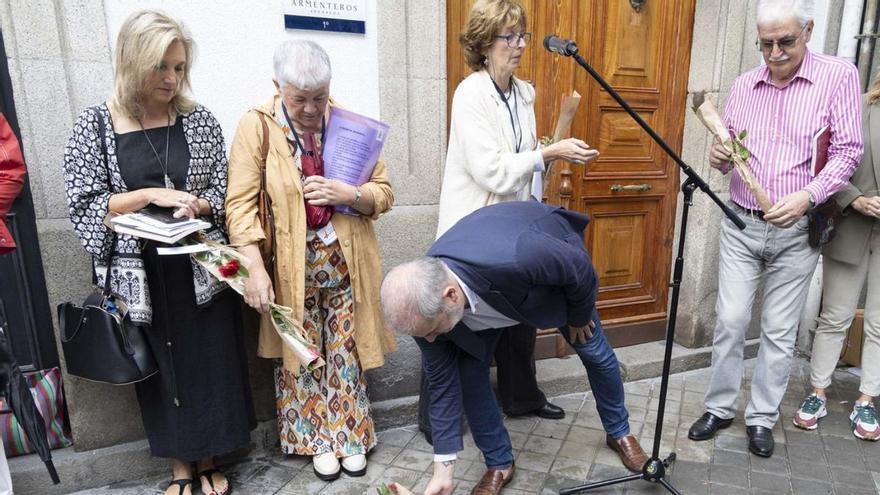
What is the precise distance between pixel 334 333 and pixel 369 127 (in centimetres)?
97

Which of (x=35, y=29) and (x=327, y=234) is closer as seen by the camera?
(x=35, y=29)

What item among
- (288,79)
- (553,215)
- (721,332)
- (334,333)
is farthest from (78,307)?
(721,332)

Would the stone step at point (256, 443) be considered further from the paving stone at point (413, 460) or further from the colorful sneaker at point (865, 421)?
the colorful sneaker at point (865, 421)

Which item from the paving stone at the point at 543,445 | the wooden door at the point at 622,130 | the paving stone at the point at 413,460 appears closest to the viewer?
the paving stone at the point at 413,460

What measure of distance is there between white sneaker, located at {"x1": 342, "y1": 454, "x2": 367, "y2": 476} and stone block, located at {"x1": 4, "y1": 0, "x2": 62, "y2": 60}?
7.19 ft

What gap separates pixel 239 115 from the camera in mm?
2766

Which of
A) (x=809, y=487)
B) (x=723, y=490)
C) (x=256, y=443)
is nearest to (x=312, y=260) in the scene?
(x=256, y=443)

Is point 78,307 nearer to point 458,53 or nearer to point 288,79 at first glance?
point 288,79

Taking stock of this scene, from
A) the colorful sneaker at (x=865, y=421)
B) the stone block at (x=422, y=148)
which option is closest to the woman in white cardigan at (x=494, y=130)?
the stone block at (x=422, y=148)

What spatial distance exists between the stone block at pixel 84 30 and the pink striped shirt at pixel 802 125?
299 centimetres

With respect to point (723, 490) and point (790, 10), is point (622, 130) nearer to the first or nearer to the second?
point (790, 10)

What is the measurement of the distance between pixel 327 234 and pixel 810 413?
9.10ft

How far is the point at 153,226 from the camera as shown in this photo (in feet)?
6.86

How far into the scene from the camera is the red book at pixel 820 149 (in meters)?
2.65
